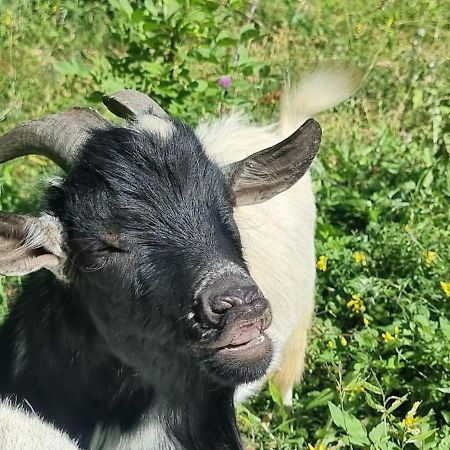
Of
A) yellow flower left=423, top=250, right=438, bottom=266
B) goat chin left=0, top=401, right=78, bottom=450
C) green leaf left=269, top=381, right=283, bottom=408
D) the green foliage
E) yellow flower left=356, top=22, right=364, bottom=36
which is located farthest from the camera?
yellow flower left=356, top=22, right=364, bottom=36

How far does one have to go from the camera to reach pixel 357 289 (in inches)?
200

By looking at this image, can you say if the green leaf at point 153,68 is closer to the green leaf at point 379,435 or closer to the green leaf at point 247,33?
the green leaf at point 247,33

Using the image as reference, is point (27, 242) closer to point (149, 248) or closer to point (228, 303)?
point (149, 248)

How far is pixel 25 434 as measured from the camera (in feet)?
9.44

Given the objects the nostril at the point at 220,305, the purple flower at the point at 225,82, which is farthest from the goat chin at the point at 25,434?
the purple flower at the point at 225,82

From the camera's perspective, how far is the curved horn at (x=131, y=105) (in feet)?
12.2

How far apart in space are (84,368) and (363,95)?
14.8ft

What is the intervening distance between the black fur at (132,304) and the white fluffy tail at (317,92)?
1511mm

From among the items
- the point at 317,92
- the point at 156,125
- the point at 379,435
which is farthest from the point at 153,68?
the point at 379,435

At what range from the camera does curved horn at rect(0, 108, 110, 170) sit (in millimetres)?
3484

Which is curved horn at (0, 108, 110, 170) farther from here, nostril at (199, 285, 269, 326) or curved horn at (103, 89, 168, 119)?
nostril at (199, 285, 269, 326)

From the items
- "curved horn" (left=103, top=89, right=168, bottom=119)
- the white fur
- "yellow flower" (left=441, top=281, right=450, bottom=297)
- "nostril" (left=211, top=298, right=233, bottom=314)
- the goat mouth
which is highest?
the white fur

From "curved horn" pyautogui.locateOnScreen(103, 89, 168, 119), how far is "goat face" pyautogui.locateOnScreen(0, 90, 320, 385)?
12 cm

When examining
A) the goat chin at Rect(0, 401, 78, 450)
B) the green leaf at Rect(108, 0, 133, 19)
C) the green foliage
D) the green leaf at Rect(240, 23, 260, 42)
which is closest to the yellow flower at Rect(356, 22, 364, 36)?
the green foliage
